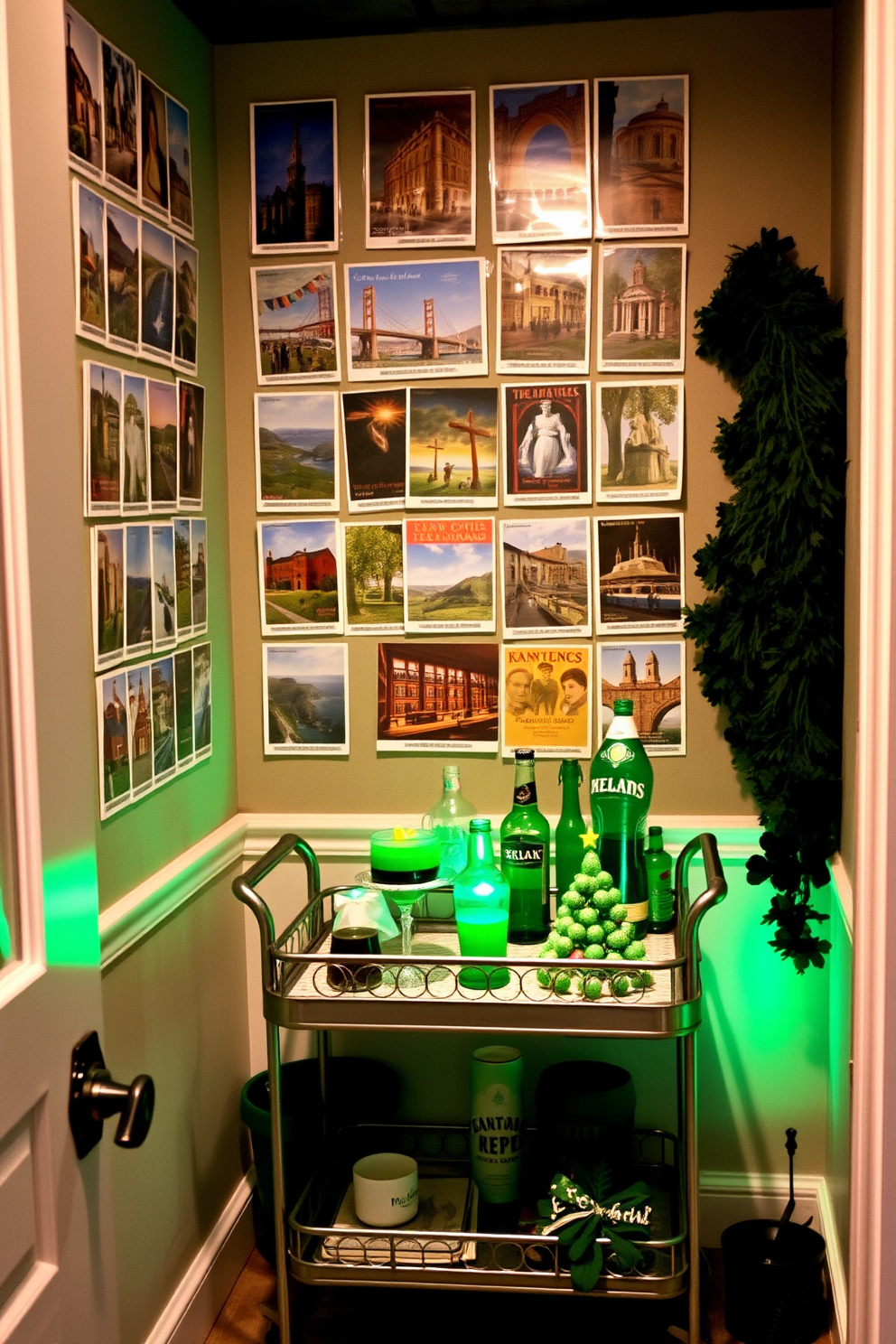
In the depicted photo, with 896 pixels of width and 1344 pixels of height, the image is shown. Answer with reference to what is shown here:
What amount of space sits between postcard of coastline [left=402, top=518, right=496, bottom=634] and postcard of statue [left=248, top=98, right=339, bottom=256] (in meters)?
0.61

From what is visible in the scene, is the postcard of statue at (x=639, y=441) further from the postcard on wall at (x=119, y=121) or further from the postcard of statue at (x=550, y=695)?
the postcard on wall at (x=119, y=121)

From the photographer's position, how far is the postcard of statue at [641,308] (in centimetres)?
242

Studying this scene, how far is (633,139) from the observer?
240 cm

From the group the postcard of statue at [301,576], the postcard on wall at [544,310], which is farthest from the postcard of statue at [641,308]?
the postcard of statue at [301,576]

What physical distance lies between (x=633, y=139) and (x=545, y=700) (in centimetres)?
112

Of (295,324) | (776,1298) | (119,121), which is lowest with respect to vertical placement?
(776,1298)

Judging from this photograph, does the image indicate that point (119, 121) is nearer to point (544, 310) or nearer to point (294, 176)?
point (294, 176)

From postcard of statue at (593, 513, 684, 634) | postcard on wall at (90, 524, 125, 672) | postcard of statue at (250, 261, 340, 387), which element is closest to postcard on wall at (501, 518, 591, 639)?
postcard of statue at (593, 513, 684, 634)

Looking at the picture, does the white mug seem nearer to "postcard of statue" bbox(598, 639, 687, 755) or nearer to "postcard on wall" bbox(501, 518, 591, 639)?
"postcard of statue" bbox(598, 639, 687, 755)

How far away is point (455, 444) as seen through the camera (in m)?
2.51

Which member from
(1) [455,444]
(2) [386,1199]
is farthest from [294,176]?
(2) [386,1199]

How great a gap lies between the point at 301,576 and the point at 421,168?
855mm

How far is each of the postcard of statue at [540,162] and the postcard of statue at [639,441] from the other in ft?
1.11

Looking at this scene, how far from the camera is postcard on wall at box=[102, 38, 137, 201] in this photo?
1.92m
